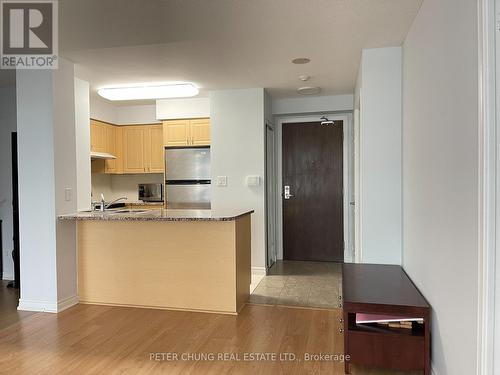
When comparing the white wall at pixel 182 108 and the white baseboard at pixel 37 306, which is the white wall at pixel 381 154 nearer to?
the white wall at pixel 182 108

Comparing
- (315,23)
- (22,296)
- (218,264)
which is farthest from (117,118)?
(315,23)

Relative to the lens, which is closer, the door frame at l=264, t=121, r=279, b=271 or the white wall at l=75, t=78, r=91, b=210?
the white wall at l=75, t=78, r=91, b=210

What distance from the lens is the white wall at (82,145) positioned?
377cm

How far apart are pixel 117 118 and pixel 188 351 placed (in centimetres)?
416

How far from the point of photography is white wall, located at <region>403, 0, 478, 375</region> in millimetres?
1499

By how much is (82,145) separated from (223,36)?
203 centimetres

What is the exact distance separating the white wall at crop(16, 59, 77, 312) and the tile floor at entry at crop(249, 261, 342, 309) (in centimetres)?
190

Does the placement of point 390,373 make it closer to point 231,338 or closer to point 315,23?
point 231,338

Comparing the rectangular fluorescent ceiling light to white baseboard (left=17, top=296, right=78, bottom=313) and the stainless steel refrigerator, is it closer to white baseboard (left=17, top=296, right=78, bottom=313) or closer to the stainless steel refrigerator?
the stainless steel refrigerator

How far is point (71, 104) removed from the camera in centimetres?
341

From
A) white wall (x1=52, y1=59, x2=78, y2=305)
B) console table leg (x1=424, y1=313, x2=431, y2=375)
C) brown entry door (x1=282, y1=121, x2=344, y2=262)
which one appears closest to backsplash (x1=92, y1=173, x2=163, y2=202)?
brown entry door (x1=282, y1=121, x2=344, y2=262)

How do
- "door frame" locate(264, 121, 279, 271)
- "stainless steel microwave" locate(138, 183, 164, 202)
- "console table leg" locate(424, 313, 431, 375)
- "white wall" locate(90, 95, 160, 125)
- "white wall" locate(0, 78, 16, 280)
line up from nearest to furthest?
"console table leg" locate(424, 313, 431, 375), "white wall" locate(0, 78, 16, 280), "door frame" locate(264, 121, 279, 271), "white wall" locate(90, 95, 160, 125), "stainless steel microwave" locate(138, 183, 164, 202)

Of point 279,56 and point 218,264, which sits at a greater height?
point 279,56

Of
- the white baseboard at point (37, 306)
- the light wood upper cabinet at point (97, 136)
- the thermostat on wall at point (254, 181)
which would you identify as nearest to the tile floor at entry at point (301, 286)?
the thermostat on wall at point (254, 181)
